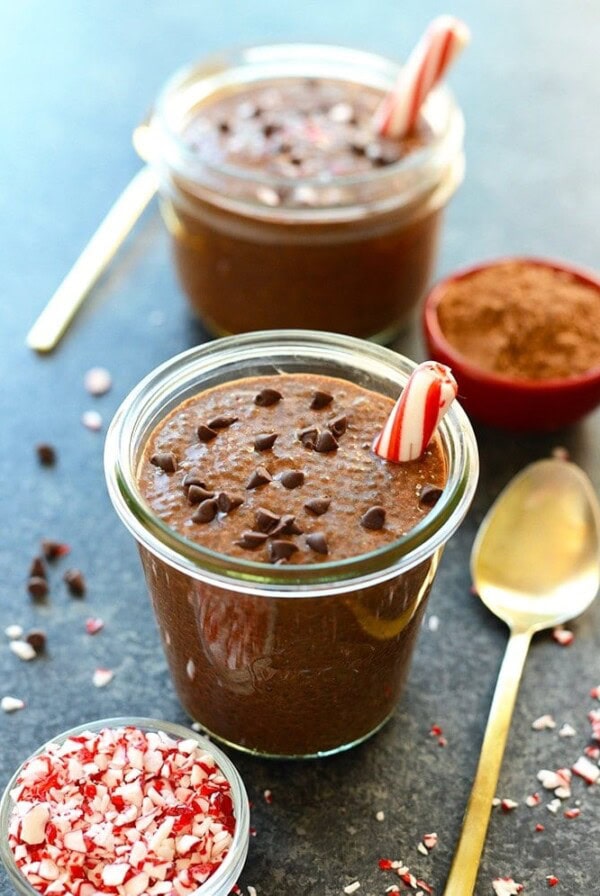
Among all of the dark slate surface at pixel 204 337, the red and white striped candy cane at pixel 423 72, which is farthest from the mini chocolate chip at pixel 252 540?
the red and white striped candy cane at pixel 423 72

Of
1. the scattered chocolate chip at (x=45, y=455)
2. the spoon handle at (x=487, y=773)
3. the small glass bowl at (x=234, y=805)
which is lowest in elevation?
the spoon handle at (x=487, y=773)

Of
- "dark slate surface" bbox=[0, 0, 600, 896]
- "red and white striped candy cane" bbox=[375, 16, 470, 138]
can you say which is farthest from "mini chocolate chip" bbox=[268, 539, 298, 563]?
"red and white striped candy cane" bbox=[375, 16, 470, 138]

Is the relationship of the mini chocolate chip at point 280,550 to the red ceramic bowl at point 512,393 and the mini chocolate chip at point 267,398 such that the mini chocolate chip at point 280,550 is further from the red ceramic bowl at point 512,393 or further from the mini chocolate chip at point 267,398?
the red ceramic bowl at point 512,393

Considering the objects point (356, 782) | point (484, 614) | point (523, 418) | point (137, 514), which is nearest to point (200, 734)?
point (356, 782)

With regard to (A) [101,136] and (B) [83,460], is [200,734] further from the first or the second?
(A) [101,136]

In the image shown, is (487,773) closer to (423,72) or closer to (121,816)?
(121,816)
